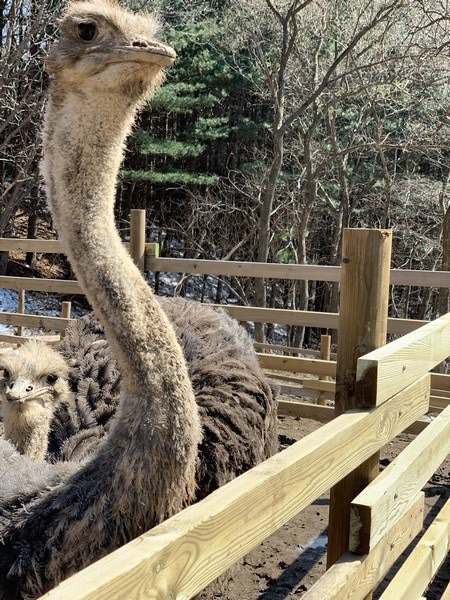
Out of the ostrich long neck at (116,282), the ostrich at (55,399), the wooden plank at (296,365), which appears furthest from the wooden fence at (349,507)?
the wooden plank at (296,365)

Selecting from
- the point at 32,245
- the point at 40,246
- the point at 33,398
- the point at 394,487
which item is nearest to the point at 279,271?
the point at 40,246

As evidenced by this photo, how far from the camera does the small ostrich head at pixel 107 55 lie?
2361 mm

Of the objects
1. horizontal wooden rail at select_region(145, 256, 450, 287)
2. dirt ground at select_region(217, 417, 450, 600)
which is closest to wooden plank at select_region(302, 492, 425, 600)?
dirt ground at select_region(217, 417, 450, 600)

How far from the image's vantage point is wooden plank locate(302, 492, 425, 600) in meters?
1.70

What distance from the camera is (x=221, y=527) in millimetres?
1193

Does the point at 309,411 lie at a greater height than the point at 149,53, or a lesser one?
lesser

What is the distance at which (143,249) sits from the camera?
6.45 meters

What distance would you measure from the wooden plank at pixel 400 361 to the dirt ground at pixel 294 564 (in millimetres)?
1598

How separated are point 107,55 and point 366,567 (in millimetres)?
1730

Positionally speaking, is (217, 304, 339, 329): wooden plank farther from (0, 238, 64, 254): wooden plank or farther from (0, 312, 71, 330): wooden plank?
(0, 238, 64, 254): wooden plank

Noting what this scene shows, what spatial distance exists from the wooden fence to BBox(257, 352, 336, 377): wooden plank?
2960mm

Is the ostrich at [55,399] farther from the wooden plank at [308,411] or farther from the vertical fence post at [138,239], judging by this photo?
the vertical fence post at [138,239]

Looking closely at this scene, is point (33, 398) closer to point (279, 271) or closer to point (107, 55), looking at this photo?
point (107, 55)

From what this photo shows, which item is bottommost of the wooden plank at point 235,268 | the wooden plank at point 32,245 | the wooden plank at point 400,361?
the wooden plank at point 400,361
